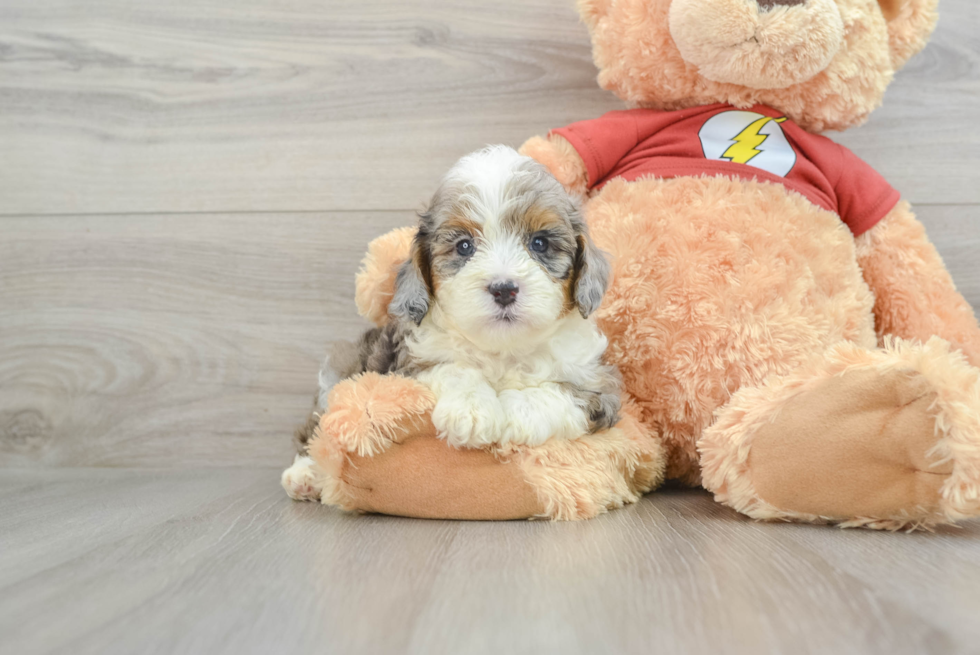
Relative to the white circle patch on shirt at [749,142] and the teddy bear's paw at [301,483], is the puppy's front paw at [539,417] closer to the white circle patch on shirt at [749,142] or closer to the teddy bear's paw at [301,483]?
the teddy bear's paw at [301,483]

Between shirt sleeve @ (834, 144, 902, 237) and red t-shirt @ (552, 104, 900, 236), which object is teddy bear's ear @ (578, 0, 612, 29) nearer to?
red t-shirt @ (552, 104, 900, 236)

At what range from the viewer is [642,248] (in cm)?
163

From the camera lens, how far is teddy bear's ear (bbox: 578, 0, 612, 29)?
1.79 meters

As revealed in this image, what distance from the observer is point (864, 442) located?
4.11 feet

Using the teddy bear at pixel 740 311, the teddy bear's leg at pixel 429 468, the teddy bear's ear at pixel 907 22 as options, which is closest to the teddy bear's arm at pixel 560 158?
the teddy bear at pixel 740 311

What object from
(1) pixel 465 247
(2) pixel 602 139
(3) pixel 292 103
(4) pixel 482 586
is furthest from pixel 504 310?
(3) pixel 292 103

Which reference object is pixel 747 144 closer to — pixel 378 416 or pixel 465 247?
pixel 465 247

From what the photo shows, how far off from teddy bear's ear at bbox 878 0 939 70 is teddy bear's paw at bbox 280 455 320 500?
168 cm

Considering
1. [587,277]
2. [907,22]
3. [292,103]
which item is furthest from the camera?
[292,103]

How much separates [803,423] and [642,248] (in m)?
0.52

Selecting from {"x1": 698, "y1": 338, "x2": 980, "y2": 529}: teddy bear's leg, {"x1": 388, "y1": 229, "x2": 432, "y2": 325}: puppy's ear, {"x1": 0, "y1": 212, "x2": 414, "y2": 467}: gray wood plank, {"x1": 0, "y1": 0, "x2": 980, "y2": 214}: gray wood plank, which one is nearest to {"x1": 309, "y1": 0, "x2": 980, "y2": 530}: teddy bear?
{"x1": 698, "y1": 338, "x2": 980, "y2": 529}: teddy bear's leg

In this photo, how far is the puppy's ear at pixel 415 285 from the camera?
1.47 metres

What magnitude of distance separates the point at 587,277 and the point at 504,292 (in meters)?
0.21

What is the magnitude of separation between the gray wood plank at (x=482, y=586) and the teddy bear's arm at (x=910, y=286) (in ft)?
1.97
